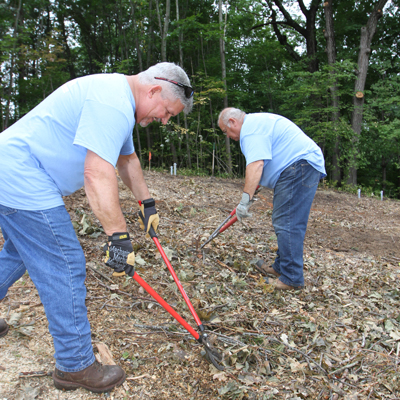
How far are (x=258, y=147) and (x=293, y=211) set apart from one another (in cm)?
75

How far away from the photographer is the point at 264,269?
12.3ft

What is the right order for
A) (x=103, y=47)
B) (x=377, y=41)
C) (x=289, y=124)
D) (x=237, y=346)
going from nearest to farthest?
(x=237, y=346) < (x=289, y=124) < (x=377, y=41) < (x=103, y=47)

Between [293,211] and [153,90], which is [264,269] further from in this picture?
[153,90]

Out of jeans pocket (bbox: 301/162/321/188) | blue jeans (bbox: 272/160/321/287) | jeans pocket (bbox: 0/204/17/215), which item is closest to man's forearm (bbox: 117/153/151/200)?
jeans pocket (bbox: 0/204/17/215)

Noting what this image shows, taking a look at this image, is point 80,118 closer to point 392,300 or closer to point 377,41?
point 392,300

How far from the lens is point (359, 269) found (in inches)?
166

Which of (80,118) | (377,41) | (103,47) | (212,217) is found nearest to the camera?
(80,118)

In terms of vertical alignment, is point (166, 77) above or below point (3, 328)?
above

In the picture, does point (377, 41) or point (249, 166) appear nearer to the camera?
point (249, 166)

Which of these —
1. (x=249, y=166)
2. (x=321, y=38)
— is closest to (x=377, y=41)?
(x=321, y=38)

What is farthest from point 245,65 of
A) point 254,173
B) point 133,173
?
point 133,173

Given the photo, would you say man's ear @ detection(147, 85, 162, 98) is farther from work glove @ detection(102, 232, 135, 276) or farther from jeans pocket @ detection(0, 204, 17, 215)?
jeans pocket @ detection(0, 204, 17, 215)

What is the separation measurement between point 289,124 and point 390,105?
12642 mm

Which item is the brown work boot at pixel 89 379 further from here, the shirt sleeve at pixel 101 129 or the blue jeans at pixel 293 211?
the blue jeans at pixel 293 211
